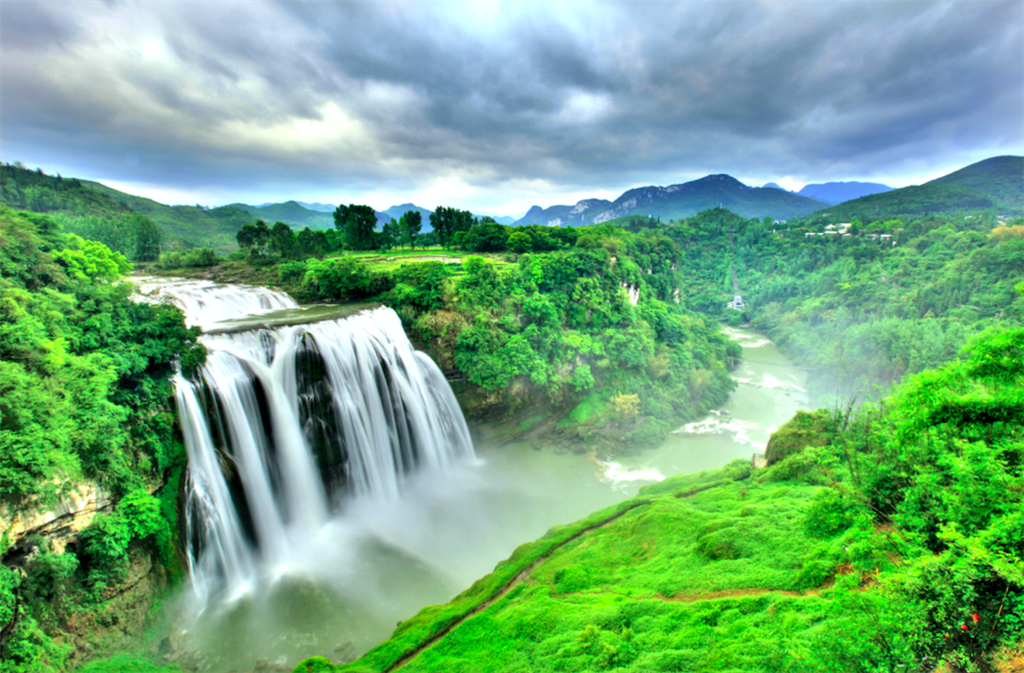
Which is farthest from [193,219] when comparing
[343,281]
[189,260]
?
[343,281]

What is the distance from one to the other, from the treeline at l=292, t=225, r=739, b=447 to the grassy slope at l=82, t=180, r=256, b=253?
53405 millimetres

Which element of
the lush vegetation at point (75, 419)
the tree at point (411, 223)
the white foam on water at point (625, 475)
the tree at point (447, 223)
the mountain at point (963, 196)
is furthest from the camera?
the mountain at point (963, 196)

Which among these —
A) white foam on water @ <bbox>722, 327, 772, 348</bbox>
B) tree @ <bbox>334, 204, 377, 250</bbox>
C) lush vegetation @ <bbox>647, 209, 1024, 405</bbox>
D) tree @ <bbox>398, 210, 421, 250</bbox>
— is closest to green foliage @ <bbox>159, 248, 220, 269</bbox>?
tree @ <bbox>334, 204, 377, 250</bbox>

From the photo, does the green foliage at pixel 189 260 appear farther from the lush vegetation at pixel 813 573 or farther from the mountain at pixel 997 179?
the mountain at pixel 997 179

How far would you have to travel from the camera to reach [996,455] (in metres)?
6.84

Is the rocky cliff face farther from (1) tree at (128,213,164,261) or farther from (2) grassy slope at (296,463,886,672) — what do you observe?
(1) tree at (128,213,164,261)

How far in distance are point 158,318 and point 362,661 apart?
13.4 meters

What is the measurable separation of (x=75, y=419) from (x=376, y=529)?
1066cm

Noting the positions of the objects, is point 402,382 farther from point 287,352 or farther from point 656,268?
point 656,268

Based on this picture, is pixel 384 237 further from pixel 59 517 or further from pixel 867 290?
pixel 867 290

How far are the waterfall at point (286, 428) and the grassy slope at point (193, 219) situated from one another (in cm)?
5835

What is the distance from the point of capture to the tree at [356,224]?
4144 cm

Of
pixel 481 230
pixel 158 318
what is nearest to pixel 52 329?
pixel 158 318

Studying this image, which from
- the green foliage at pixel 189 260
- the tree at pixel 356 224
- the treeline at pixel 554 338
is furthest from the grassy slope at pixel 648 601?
the tree at pixel 356 224
